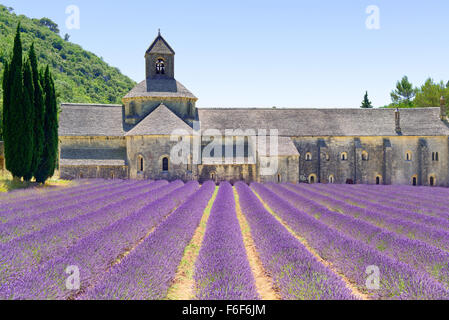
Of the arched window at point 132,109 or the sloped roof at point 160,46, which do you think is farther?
the sloped roof at point 160,46

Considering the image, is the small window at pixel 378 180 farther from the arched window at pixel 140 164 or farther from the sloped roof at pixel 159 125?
the arched window at pixel 140 164

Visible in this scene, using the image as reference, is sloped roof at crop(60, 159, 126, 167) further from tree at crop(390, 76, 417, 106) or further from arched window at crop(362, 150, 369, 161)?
tree at crop(390, 76, 417, 106)

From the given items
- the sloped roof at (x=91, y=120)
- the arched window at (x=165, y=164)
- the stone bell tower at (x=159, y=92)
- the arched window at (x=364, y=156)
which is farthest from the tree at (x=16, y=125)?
the arched window at (x=364, y=156)

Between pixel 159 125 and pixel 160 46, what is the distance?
11029mm

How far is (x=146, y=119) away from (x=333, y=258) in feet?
83.3

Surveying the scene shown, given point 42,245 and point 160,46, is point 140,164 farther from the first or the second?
point 42,245

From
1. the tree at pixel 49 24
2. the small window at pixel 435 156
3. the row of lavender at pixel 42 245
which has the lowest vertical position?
the row of lavender at pixel 42 245

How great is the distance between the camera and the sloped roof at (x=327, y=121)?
1371 inches

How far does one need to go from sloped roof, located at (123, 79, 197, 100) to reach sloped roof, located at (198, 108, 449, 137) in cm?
304

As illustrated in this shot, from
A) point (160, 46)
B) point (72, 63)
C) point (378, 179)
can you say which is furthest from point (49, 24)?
point (378, 179)

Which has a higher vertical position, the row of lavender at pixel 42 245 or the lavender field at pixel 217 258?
the row of lavender at pixel 42 245

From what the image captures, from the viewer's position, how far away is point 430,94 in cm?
5338

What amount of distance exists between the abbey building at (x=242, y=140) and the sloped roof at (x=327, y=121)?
99mm
